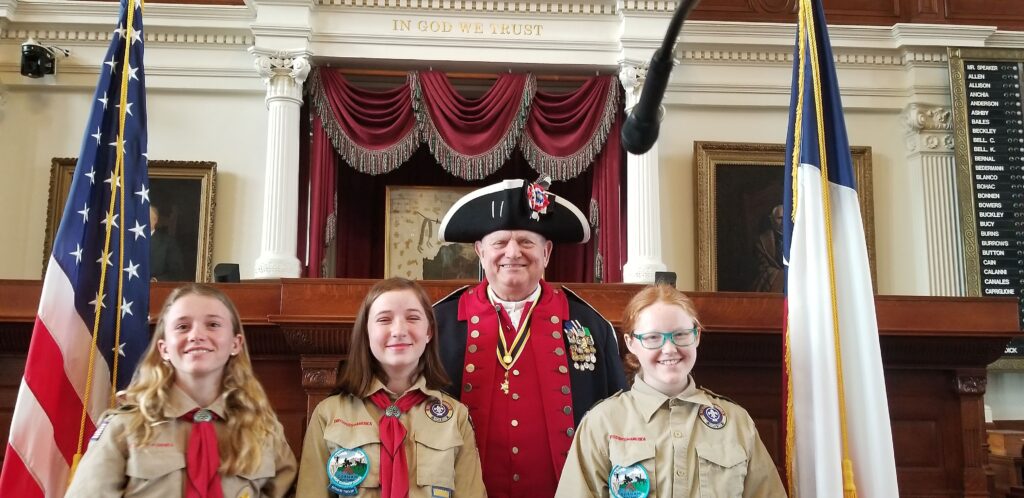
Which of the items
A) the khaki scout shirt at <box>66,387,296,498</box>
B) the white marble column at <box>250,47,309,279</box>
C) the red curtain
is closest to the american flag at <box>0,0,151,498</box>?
the khaki scout shirt at <box>66,387,296,498</box>

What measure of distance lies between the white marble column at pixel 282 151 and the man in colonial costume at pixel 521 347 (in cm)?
429

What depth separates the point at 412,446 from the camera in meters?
2.31

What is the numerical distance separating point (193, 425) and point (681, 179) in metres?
5.90

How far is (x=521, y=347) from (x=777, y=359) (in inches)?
52.3

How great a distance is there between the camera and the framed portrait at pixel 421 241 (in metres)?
7.42

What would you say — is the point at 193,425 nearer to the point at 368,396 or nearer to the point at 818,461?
the point at 368,396

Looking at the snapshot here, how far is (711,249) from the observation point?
7.27 m

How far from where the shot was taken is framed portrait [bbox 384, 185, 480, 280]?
24.3 feet

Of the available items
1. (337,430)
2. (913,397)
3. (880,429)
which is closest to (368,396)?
(337,430)

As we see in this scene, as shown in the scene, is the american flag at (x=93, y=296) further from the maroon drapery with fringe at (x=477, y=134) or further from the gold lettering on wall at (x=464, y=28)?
the gold lettering on wall at (x=464, y=28)

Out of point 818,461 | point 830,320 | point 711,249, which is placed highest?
point 711,249

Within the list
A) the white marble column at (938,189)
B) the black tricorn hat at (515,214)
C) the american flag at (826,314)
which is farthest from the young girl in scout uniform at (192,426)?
the white marble column at (938,189)

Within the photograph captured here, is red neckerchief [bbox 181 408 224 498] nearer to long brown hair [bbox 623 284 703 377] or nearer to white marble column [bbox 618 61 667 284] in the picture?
long brown hair [bbox 623 284 703 377]

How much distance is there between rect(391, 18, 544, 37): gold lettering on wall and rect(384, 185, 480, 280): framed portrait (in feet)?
4.63
